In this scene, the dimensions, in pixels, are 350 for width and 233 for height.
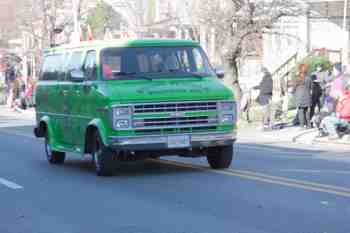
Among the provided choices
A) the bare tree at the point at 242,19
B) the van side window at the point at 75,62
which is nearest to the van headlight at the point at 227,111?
the van side window at the point at 75,62

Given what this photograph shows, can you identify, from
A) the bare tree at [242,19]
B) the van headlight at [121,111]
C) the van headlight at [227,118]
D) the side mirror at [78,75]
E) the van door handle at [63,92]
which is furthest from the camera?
the bare tree at [242,19]

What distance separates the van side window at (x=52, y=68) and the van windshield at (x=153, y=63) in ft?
6.88

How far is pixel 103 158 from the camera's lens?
44.2 feet

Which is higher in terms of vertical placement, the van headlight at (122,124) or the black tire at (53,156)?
the van headlight at (122,124)

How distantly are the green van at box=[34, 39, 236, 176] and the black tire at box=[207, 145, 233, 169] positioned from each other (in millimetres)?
16

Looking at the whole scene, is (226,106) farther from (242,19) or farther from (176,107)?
(242,19)

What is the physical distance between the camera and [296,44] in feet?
113

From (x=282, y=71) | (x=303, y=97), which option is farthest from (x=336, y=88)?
(x=282, y=71)

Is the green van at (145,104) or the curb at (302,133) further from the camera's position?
the curb at (302,133)

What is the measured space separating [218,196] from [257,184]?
3.77 ft

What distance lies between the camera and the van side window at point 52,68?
629 inches

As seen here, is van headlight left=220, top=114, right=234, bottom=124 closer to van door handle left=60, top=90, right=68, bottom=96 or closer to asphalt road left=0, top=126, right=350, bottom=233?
asphalt road left=0, top=126, right=350, bottom=233

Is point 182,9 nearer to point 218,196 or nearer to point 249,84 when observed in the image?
point 249,84

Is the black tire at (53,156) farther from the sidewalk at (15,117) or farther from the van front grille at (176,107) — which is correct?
the sidewalk at (15,117)
